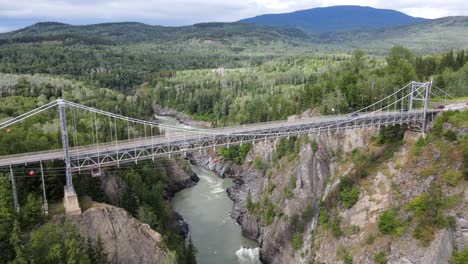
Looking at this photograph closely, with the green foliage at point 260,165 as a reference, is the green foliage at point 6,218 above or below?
above

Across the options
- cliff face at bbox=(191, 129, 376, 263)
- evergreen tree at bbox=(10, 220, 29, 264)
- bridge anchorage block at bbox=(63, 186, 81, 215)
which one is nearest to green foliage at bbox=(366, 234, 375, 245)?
cliff face at bbox=(191, 129, 376, 263)

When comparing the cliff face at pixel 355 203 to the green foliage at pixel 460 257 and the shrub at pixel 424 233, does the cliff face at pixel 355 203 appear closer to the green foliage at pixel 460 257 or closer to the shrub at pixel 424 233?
the shrub at pixel 424 233

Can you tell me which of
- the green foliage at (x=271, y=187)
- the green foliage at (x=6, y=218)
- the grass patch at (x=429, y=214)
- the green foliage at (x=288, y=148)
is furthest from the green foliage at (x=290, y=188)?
the green foliage at (x=6, y=218)

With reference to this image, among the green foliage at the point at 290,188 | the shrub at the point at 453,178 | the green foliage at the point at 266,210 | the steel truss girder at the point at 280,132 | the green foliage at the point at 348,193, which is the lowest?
the green foliage at the point at 266,210

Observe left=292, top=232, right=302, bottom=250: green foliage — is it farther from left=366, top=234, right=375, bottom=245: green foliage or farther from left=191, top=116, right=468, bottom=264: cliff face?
left=366, top=234, right=375, bottom=245: green foliage

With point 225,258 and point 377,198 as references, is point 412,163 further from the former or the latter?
point 225,258

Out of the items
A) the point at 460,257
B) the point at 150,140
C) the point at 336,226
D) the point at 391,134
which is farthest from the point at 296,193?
the point at 460,257

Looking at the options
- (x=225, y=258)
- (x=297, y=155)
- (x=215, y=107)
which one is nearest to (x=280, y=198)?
(x=297, y=155)

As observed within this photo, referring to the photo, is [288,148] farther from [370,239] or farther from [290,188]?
[370,239]
